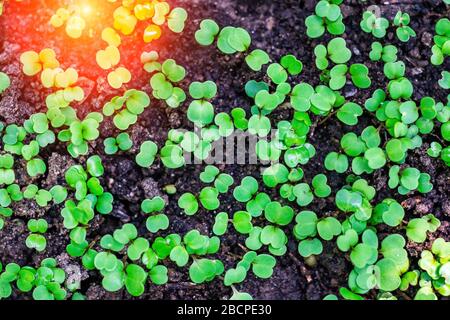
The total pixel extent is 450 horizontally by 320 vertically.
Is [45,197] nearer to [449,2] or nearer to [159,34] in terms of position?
[159,34]

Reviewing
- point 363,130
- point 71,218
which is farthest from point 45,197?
point 363,130

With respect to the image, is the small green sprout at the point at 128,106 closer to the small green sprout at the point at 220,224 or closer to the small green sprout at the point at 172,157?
the small green sprout at the point at 172,157

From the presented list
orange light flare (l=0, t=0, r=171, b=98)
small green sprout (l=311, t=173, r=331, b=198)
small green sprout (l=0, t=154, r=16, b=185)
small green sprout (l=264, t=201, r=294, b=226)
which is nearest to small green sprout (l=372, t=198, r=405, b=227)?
small green sprout (l=311, t=173, r=331, b=198)

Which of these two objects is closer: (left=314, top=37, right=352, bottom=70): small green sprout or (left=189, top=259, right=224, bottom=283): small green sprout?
(left=189, top=259, right=224, bottom=283): small green sprout

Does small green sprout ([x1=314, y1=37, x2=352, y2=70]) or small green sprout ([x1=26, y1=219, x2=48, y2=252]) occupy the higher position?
small green sprout ([x1=314, y1=37, x2=352, y2=70])

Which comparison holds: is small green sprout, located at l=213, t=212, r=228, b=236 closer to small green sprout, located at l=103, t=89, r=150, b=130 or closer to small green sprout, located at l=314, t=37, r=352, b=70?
small green sprout, located at l=103, t=89, r=150, b=130

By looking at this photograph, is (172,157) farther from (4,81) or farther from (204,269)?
(4,81)
